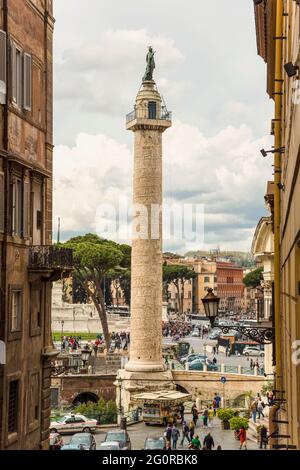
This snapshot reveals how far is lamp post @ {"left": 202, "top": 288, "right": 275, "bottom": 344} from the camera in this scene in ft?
38.5

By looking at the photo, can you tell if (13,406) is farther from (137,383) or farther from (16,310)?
(137,383)

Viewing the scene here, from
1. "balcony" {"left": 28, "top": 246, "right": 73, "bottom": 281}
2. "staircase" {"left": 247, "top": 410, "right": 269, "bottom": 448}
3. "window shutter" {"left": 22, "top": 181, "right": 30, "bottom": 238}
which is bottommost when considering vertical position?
"staircase" {"left": 247, "top": 410, "right": 269, "bottom": 448}

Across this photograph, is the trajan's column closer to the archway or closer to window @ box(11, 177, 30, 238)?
the archway

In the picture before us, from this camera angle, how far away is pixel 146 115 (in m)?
42.3

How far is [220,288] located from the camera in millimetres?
146000

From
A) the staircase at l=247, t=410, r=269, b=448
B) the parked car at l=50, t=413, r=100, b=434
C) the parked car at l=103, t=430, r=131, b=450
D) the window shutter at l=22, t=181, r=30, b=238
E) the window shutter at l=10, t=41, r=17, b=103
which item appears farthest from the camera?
the parked car at l=50, t=413, r=100, b=434

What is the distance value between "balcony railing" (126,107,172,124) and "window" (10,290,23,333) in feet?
94.3

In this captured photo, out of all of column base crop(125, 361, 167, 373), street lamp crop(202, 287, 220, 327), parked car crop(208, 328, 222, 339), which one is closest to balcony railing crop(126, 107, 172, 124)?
column base crop(125, 361, 167, 373)

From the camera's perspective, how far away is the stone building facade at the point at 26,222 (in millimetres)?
13430

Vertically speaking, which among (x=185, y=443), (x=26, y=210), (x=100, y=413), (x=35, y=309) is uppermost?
(x=26, y=210)

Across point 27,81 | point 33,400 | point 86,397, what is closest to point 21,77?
point 27,81

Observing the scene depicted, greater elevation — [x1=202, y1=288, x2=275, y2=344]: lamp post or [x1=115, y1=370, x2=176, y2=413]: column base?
[x1=202, y1=288, x2=275, y2=344]: lamp post

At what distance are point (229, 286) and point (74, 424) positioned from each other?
119015 mm
